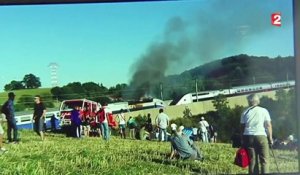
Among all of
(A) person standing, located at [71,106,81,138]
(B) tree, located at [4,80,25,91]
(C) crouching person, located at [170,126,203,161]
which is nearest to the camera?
(B) tree, located at [4,80,25,91]

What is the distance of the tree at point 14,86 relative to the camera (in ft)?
21.8

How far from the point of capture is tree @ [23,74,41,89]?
6638mm

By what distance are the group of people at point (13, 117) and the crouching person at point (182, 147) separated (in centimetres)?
122

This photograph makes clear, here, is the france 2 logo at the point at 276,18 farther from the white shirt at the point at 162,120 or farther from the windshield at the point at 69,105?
the windshield at the point at 69,105

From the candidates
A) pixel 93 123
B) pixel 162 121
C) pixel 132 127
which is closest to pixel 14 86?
pixel 93 123

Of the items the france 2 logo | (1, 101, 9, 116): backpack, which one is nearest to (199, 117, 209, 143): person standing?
the france 2 logo

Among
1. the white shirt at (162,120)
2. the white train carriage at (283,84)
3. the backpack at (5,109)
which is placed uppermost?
the white train carriage at (283,84)

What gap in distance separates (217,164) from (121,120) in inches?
39.0

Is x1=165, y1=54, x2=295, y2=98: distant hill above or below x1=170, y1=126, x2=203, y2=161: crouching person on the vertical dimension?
above

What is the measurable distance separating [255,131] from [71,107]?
5.62ft

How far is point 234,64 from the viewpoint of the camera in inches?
270

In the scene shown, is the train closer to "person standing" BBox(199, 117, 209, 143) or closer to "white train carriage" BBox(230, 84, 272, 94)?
"white train carriage" BBox(230, 84, 272, 94)

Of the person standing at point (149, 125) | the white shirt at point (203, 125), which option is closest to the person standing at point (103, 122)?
the person standing at point (149, 125)

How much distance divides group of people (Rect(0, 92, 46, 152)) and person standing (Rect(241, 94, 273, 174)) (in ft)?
6.10
